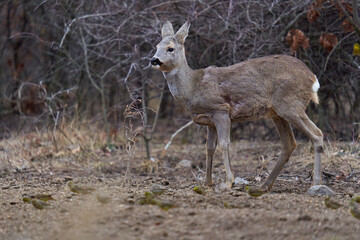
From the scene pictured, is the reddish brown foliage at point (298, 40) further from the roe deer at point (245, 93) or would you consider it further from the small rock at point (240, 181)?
the small rock at point (240, 181)

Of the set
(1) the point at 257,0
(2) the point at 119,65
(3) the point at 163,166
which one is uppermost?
(1) the point at 257,0

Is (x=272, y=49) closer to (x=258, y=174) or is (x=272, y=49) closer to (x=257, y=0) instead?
(x=257, y=0)

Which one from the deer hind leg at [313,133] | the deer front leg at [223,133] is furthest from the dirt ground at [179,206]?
the deer front leg at [223,133]

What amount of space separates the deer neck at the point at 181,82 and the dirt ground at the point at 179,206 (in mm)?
1057

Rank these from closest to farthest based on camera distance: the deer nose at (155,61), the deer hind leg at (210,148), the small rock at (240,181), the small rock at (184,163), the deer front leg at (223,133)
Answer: the deer front leg at (223,133), the deer nose at (155,61), the deer hind leg at (210,148), the small rock at (240,181), the small rock at (184,163)

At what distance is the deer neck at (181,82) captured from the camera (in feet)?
21.7

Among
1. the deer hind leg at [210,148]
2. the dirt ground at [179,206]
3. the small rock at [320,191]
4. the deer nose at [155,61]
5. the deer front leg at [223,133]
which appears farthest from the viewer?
the deer hind leg at [210,148]

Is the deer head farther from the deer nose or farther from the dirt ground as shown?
the dirt ground

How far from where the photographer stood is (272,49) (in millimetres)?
9133

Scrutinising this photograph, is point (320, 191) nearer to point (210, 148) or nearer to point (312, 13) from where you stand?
point (210, 148)

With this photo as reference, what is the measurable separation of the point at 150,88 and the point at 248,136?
6.91 ft

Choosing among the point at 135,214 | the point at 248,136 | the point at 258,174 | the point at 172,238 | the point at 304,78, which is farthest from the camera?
the point at 248,136

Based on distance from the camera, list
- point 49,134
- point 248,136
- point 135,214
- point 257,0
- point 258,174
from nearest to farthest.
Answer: point 135,214
point 258,174
point 257,0
point 49,134
point 248,136

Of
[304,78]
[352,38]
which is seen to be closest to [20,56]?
[352,38]
